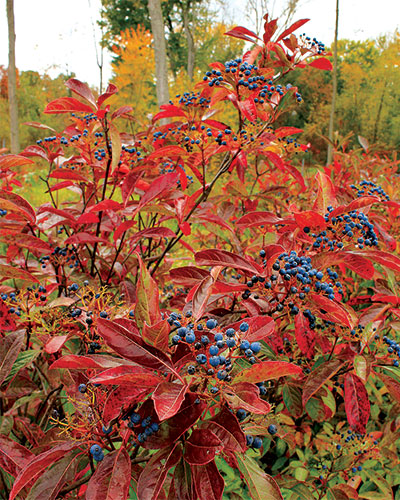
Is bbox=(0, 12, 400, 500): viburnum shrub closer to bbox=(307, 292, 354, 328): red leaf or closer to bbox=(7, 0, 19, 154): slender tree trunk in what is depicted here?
bbox=(307, 292, 354, 328): red leaf

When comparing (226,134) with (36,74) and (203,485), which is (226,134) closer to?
(203,485)

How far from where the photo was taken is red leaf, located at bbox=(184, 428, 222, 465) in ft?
2.16

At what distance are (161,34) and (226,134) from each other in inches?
272

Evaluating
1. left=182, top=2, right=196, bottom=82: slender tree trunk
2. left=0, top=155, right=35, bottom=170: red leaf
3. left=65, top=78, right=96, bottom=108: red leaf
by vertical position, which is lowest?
left=0, top=155, right=35, bottom=170: red leaf

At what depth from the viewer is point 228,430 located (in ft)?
2.29

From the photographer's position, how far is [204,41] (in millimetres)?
23484

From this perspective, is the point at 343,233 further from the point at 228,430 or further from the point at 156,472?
the point at 156,472

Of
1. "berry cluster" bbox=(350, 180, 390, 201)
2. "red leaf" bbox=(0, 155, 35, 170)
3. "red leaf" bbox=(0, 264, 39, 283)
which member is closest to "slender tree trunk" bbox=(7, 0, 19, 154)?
"red leaf" bbox=(0, 155, 35, 170)

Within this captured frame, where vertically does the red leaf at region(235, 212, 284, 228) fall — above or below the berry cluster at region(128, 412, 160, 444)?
above

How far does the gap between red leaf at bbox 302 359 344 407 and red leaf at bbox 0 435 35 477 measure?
786 millimetres

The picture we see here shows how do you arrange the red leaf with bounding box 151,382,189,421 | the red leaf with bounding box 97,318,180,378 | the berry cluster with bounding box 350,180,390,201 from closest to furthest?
the red leaf with bounding box 151,382,189,421, the red leaf with bounding box 97,318,180,378, the berry cluster with bounding box 350,180,390,201

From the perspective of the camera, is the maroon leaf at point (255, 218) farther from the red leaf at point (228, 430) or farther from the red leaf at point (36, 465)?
the red leaf at point (36, 465)

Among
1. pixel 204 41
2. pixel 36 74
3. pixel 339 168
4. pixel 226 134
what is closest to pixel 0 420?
pixel 226 134

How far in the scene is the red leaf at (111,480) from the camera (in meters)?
0.71
